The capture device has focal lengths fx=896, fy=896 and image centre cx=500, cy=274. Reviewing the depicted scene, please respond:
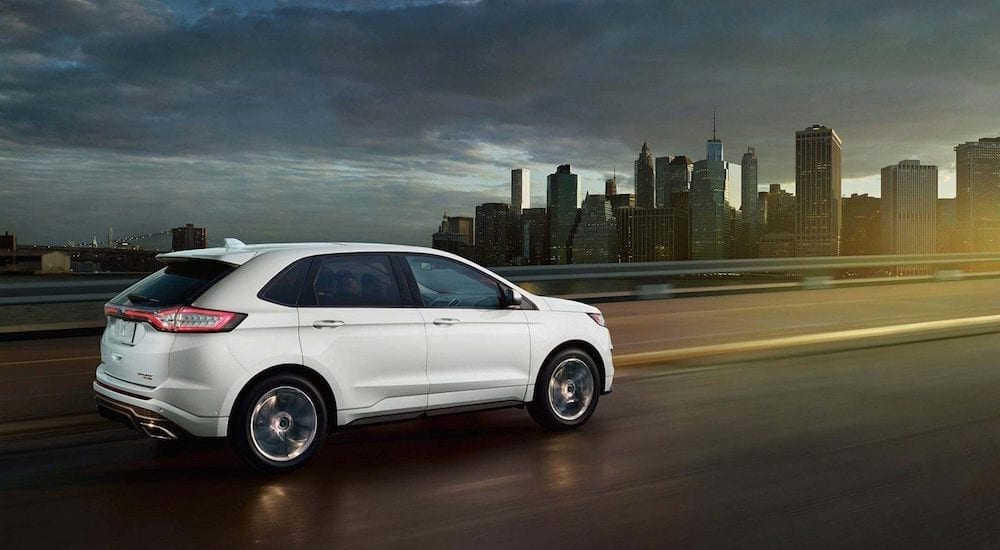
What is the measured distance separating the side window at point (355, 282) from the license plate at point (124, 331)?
114cm

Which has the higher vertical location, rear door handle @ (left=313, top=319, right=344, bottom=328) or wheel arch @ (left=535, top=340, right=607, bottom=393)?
rear door handle @ (left=313, top=319, right=344, bottom=328)

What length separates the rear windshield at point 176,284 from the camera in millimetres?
5641

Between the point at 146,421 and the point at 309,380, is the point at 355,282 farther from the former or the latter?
the point at 146,421

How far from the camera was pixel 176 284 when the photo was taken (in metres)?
5.80

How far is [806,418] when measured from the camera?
746 centimetres

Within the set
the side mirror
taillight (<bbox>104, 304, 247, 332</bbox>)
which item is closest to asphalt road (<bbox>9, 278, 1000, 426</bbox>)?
taillight (<bbox>104, 304, 247, 332</bbox>)

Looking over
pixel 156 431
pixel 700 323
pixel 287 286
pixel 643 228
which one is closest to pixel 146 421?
pixel 156 431

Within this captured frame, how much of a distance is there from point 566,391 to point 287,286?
2.46m

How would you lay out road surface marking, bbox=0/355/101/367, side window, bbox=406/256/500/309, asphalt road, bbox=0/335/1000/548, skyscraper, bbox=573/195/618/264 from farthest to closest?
skyscraper, bbox=573/195/618/264 < road surface marking, bbox=0/355/101/367 < side window, bbox=406/256/500/309 < asphalt road, bbox=0/335/1000/548

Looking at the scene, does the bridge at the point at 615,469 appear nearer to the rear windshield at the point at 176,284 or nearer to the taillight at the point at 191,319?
the taillight at the point at 191,319

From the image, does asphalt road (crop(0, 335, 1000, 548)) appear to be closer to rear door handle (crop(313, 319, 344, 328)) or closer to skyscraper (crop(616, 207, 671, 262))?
rear door handle (crop(313, 319, 344, 328))

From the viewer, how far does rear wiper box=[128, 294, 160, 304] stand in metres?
5.72

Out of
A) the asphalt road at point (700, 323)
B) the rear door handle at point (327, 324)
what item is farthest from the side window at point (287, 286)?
the asphalt road at point (700, 323)

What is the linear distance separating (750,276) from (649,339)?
32.6 ft
